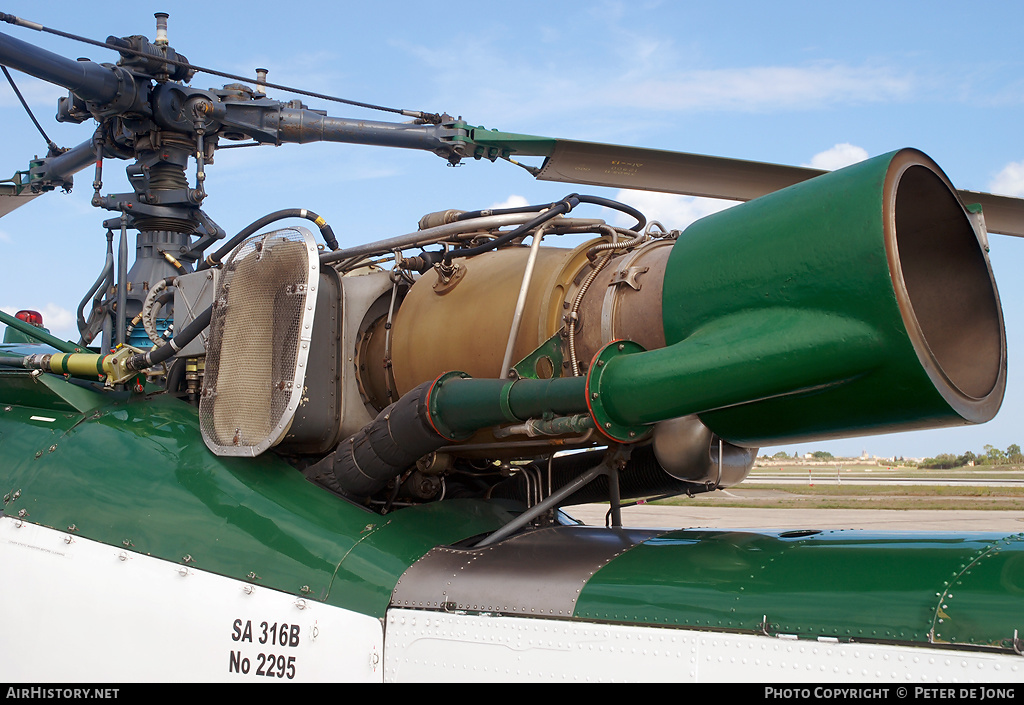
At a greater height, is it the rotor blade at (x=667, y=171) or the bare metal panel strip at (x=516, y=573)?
the rotor blade at (x=667, y=171)

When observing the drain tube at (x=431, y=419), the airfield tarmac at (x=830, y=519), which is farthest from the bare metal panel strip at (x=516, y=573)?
the airfield tarmac at (x=830, y=519)

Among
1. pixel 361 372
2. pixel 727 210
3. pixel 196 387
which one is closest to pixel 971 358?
pixel 727 210

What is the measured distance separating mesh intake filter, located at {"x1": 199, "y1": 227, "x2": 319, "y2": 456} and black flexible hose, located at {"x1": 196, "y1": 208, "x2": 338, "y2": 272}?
12 centimetres

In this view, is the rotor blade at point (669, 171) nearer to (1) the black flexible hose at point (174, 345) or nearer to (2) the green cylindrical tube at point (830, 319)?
(2) the green cylindrical tube at point (830, 319)

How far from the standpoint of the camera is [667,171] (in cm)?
411

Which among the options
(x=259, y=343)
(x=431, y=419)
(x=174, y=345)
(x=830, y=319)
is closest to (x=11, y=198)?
(x=174, y=345)

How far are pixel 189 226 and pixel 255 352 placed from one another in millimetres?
1827

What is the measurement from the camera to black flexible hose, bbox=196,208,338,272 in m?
4.68

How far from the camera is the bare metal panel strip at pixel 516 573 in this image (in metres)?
3.37

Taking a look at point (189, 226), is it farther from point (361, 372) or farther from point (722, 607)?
point (722, 607)

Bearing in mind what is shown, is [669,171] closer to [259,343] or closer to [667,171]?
[667,171]

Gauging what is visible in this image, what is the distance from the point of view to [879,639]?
8.75ft

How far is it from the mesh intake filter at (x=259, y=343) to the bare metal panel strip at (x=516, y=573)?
1.06 metres

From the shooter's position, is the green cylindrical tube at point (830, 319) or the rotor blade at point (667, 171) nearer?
the green cylindrical tube at point (830, 319)
